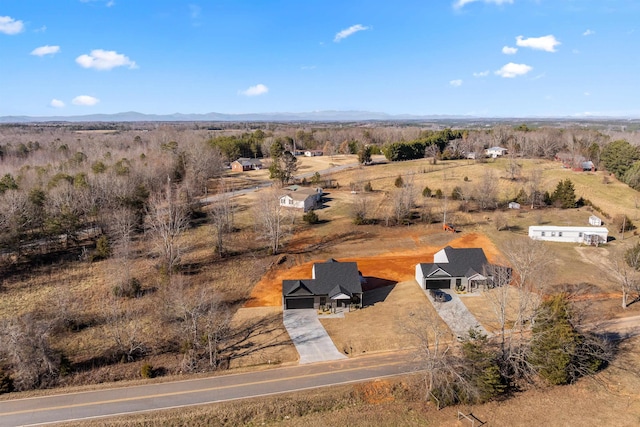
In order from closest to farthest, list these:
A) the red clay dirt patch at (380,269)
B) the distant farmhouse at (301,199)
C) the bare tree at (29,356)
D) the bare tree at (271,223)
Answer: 1. the bare tree at (29,356)
2. the red clay dirt patch at (380,269)
3. the bare tree at (271,223)
4. the distant farmhouse at (301,199)

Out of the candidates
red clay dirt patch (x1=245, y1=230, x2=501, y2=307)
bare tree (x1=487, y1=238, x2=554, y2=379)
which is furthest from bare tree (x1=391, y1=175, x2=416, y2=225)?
bare tree (x1=487, y1=238, x2=554, y2=379)

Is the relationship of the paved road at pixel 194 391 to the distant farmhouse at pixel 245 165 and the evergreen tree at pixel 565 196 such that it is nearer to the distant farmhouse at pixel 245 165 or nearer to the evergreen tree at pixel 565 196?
the evergreen tree at pixel 565 196

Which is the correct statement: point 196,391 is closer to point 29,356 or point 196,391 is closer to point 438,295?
point 29,356

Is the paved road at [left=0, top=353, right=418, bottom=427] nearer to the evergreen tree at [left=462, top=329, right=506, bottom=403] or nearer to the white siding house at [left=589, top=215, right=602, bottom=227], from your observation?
the evergreen tree at [left=462, top=329, right=506, bottom=403]

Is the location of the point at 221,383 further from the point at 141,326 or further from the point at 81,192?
the point at 81,192

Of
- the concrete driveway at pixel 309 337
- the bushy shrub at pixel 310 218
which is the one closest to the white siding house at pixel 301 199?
the bushy shrub at pixel 310 218

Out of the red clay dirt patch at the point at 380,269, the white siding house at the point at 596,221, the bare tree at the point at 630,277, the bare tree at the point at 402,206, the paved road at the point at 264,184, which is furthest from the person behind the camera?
the paved road at the point at 264,184
